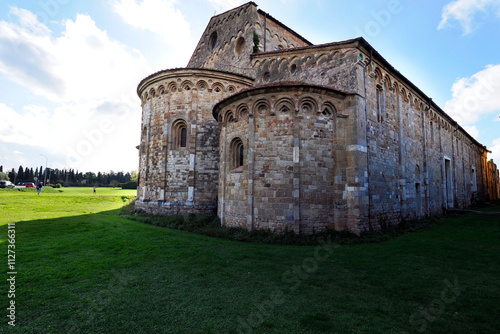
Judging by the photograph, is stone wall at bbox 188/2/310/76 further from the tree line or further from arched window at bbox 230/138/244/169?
the tree line

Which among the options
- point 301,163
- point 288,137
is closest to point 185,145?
point 288,137

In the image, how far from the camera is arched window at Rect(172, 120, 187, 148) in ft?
49.5

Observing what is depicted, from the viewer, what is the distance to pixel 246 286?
5.21 metres

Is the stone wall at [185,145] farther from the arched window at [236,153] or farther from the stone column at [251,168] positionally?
the stone column at [251,168]

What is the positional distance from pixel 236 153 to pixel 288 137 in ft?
9.71

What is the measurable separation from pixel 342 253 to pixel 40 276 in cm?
835

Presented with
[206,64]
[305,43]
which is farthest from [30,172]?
[305,43]

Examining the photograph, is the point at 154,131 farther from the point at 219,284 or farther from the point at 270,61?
the point at 219,284

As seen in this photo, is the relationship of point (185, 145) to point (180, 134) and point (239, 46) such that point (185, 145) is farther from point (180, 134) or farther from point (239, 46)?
point (239, 46)

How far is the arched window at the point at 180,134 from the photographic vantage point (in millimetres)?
15086

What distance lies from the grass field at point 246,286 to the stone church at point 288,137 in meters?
2.29

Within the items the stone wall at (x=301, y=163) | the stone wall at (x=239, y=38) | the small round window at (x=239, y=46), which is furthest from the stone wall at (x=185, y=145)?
the stone wall at (x=301, y=163)

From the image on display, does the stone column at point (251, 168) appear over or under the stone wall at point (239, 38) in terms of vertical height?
under

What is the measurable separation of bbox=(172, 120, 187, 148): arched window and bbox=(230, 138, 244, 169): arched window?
196 inches
